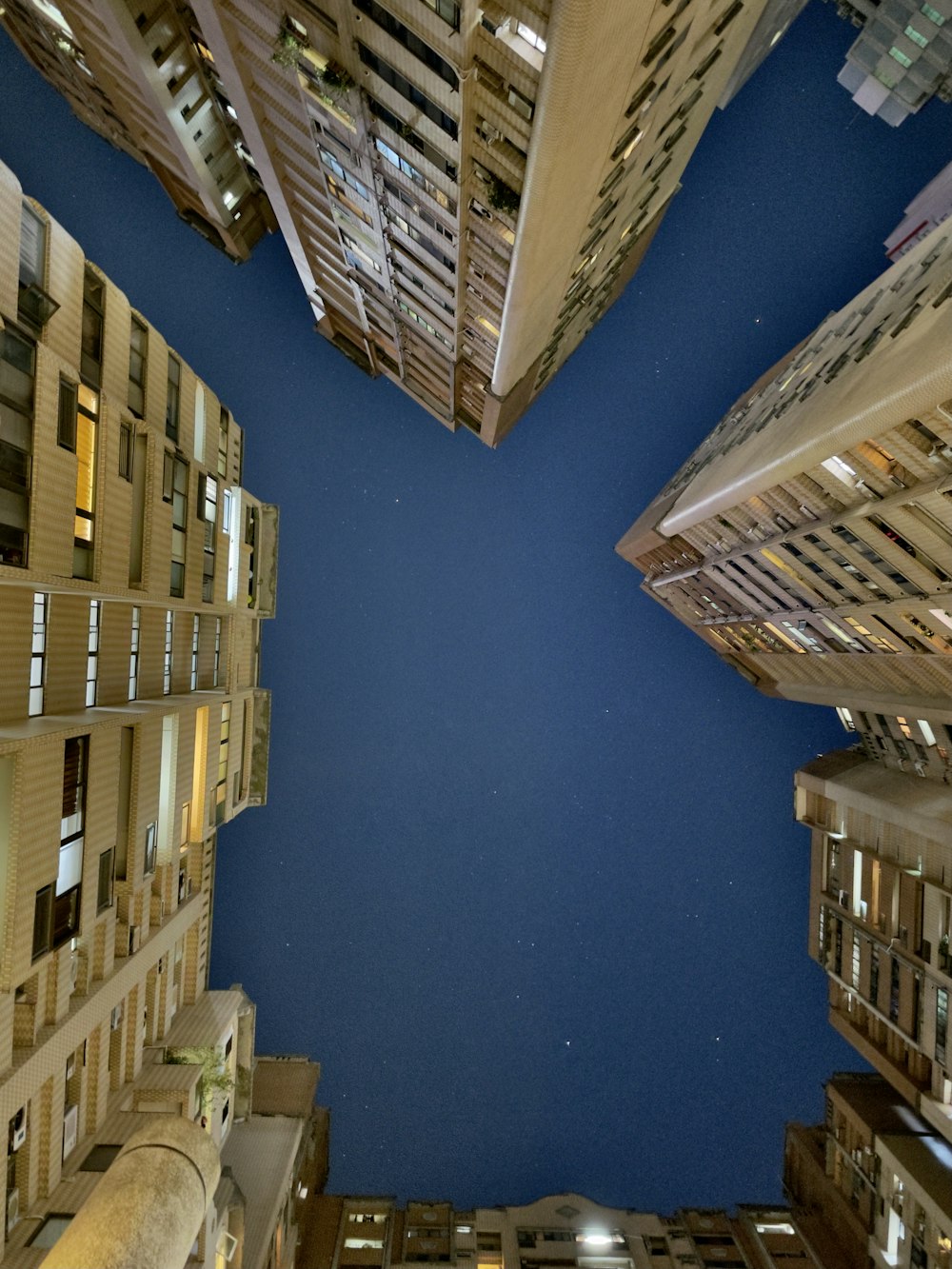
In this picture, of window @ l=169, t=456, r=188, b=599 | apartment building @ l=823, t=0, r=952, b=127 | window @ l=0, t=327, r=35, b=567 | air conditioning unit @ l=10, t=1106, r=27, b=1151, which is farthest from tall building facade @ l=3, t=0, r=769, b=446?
air conditioning unit @ l=10, t=1106, r=27, b=1151

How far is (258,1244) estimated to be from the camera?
31.9 metres

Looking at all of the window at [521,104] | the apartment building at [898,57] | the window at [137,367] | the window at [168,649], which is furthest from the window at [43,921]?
the apartment building at [898,57]

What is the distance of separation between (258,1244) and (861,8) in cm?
6826

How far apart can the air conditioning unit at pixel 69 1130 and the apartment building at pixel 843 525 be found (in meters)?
29.7

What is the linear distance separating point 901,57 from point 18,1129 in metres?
59.6

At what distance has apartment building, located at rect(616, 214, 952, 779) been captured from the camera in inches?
852

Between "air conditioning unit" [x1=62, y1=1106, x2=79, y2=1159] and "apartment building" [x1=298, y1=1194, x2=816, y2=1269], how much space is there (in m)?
26.4

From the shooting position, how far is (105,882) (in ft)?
69.2

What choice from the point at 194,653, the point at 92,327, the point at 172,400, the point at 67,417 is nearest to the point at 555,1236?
the point at 194,653

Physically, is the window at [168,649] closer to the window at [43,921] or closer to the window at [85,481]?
the window at [85,481]

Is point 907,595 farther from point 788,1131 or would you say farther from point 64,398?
point 788,1131

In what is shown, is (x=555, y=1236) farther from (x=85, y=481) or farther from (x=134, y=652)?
(x=85, y=481)

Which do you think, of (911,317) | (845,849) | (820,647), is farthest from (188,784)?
(845,849)

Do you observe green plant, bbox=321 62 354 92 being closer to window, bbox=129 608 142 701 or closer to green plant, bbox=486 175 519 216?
green plant, bbox=486 175 519 216
